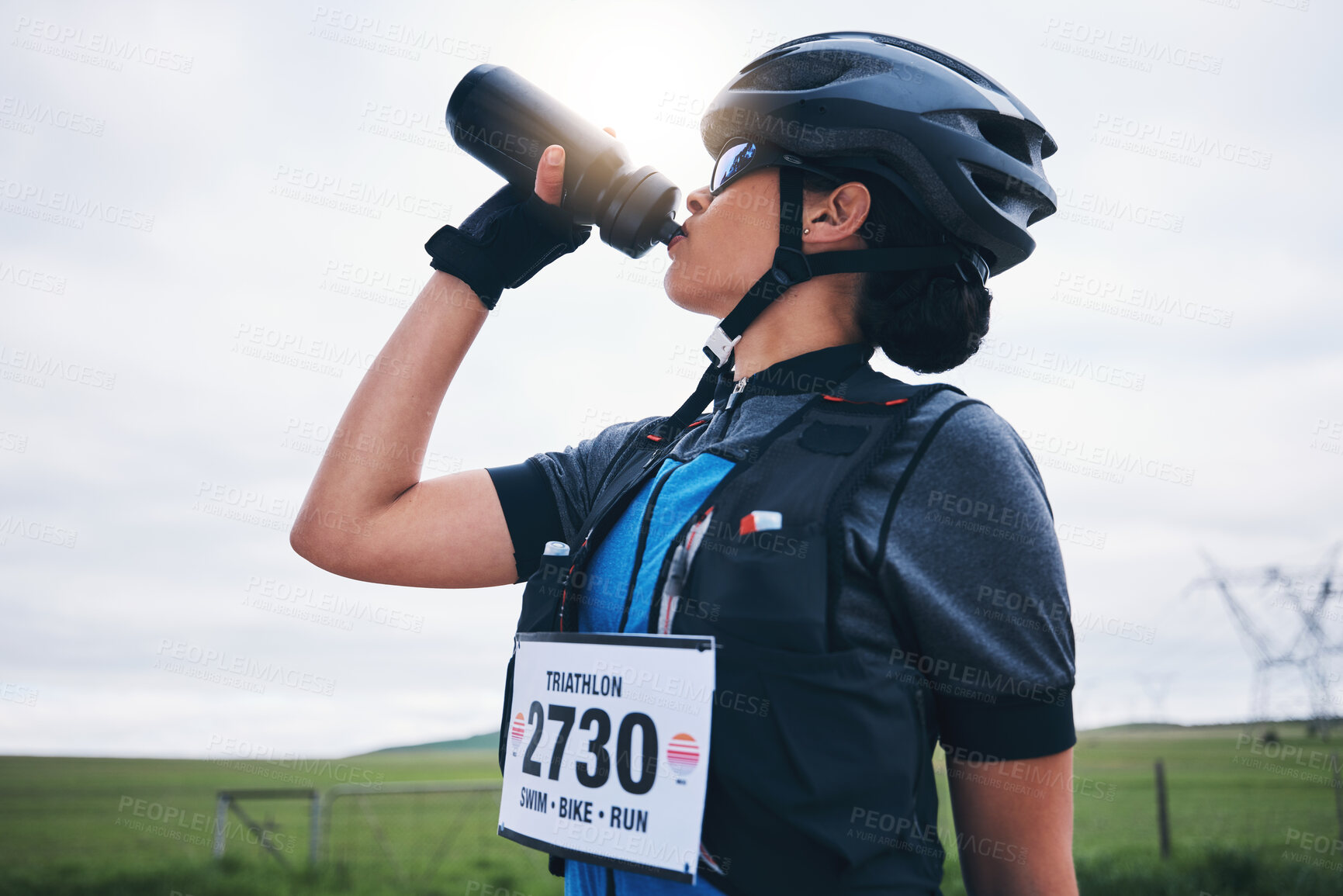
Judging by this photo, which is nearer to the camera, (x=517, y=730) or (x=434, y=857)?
(x=517, y=730)

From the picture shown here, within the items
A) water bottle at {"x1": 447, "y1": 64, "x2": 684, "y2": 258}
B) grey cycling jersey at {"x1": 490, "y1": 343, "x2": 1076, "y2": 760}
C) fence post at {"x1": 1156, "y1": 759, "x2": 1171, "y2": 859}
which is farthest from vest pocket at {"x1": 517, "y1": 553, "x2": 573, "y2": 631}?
fence post at {"x1": 1156, "y1": 759, "x2": 1171, "y2": 859}

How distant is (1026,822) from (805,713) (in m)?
0.55

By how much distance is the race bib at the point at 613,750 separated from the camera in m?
1.67

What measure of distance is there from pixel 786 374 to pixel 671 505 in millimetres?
498

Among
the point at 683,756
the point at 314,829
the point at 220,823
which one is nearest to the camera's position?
the point at 683,756

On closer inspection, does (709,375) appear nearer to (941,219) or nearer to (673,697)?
(941,219)

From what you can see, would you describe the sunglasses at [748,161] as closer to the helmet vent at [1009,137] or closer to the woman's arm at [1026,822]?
the helmet vent at [1009,137]

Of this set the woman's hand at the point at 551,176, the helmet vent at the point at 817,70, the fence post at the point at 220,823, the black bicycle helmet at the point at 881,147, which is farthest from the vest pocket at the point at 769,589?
the fence post at the point at 220,823

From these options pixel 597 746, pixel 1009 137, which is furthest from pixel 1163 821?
pixel 597 746

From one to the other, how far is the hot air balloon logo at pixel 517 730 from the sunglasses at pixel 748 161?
1.50 m

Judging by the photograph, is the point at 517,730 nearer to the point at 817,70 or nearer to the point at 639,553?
the point at 639,553

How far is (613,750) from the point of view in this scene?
71.0 inches

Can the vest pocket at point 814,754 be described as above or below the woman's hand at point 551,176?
below

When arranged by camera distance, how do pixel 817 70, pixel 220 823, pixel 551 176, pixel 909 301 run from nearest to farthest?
pixel 909 301 < pixel 551 176 < pixel 817 70 < pixel 220 823
